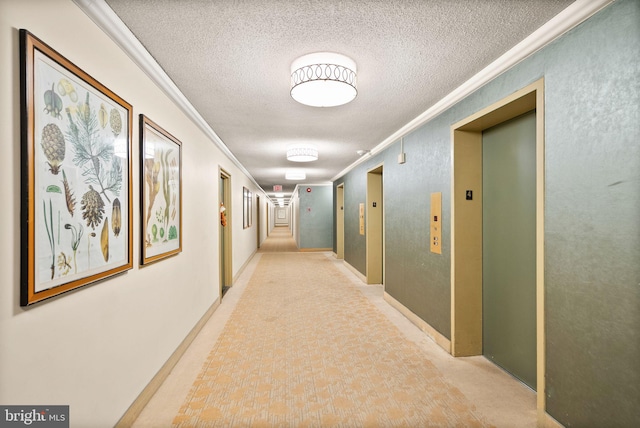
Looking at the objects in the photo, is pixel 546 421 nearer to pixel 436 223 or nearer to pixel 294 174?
pixel 436 223

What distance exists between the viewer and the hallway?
6.72ft

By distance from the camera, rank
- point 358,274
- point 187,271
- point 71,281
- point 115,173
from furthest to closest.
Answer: point 358,274 < point 187,271 < point 115,173 < point 71,281

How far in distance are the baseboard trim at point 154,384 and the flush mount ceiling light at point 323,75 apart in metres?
2.35

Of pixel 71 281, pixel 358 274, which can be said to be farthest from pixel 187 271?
pixel 358 274

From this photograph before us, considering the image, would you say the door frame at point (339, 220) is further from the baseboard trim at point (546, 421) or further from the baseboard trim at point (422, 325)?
the baseboard trim at point (546, 421)

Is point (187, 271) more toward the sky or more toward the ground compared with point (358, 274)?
more toward the sky

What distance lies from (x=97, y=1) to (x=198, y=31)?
492mm

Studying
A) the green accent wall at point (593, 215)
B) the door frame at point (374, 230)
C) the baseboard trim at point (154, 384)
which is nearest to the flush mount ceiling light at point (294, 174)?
the door frame at point (374, 230)

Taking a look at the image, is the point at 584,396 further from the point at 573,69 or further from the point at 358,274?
the point at 358,274

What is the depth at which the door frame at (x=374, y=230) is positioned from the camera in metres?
6.04

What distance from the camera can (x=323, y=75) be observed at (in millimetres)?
2082

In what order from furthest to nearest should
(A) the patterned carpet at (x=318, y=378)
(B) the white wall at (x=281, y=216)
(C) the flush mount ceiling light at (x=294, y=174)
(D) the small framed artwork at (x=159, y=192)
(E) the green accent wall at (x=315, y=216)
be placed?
1. (B) the white wall at (x=281, y=216)
2. (E) the green accent wall at (x=315, y=216)
3. (C) the flush mount ceiling light at (x=294, y=174)
4. (D) the small framed artwork at (x=159, y=192)
5. (A) the patterned carpet at (x=318, y=378)

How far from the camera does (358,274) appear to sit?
22.3ft

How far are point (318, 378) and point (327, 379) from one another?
0.24ft
